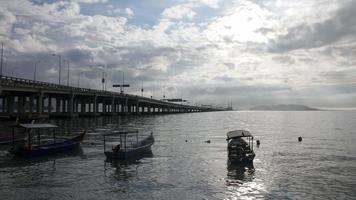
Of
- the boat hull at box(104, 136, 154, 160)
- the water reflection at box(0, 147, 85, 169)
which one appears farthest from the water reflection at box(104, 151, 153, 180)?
the water reflection at box(0, 147, 85, 169)

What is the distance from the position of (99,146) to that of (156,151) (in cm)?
890

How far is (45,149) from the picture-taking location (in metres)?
39.8

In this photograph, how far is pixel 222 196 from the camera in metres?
24.0

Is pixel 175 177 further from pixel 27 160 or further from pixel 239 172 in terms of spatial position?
pixel 27 160

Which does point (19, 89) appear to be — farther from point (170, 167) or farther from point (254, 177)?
point (254, 177)

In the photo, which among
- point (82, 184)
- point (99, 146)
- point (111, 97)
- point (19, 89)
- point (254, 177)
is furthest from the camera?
point (111, 97)

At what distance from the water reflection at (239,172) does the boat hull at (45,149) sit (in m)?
20.2

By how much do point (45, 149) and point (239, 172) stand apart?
872 inches

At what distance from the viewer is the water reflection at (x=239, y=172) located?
29.1 metres

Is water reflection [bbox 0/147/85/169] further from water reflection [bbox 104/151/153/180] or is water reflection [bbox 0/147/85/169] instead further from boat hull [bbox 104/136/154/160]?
water reflection [bbox 104/151/153/180]

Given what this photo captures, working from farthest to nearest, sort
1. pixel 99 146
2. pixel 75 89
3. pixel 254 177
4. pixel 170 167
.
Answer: pixel 75 89 → pixel 99 146 → pixel 170 167 → pixel 254 177

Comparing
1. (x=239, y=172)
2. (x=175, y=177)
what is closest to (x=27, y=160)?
(x=175, y=177)

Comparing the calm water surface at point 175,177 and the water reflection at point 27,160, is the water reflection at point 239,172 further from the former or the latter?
the water reflection at point 27,160

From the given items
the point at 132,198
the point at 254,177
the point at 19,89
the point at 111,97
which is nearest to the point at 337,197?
the point at 254,177
